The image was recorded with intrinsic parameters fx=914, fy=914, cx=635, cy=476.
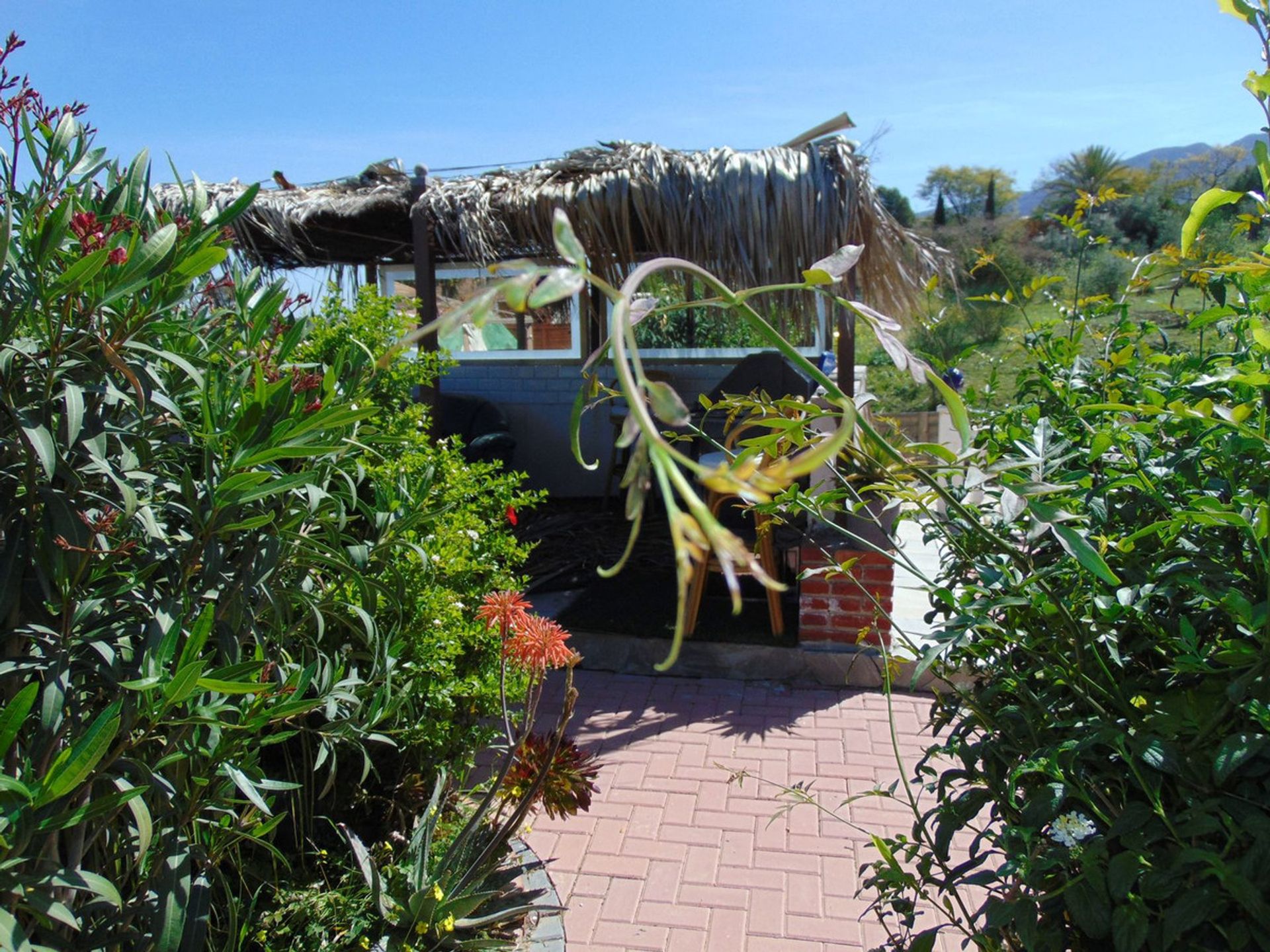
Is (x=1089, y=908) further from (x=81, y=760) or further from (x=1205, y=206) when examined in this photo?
(x=81, y=760)

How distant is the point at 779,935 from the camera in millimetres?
2633

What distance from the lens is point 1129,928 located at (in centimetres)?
102

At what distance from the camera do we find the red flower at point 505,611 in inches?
89.4

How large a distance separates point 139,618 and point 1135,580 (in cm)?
149

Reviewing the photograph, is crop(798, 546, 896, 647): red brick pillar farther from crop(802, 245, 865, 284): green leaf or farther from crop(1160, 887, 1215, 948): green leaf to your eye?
crop(802, 245, 865, 284): green leaf

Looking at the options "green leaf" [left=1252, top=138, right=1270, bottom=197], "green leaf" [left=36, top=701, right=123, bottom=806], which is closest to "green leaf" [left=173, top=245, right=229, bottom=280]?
"green leaf" [left=36, top=701, right=123, bottom=806]

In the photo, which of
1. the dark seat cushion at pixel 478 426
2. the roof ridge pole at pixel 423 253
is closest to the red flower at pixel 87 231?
the roof ridge pole at pixel 423 253

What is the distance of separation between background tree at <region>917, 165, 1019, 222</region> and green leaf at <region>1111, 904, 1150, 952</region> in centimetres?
3660

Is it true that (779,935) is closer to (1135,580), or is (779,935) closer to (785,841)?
(785,841)

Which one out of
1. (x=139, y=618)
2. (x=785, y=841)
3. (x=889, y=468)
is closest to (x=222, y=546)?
(x=139, y=618)

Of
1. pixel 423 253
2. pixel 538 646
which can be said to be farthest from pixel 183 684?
pixel 423 253

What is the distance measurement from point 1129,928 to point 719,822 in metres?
2.39

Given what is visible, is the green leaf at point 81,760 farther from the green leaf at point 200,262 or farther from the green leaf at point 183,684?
the green leaf at point 200,262

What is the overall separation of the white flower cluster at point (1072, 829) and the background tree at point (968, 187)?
36.5m
